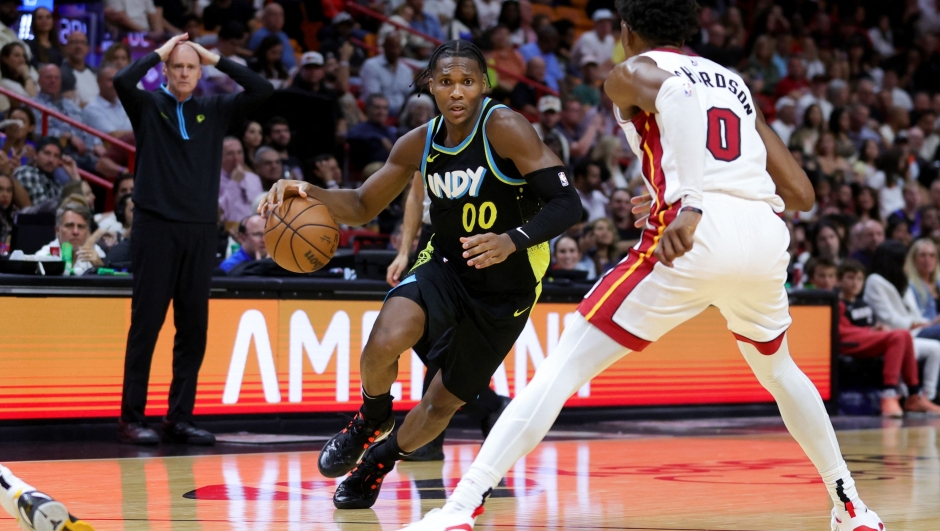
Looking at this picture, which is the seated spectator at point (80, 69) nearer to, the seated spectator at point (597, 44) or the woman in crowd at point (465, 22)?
the woman in crowd at point (465, 22)

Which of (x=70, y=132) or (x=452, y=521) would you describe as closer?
(x=452, y=521)

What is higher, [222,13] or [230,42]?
[222,13]

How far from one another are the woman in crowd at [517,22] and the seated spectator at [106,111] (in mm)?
5499

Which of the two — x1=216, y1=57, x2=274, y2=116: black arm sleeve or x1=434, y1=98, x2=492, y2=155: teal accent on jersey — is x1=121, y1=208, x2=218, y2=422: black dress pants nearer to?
→ x1=216, y1=57, x2=274, y2=116: black arm sleeve

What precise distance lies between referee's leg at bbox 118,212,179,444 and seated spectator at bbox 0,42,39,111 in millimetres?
4117

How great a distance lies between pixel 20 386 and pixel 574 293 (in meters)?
4.17

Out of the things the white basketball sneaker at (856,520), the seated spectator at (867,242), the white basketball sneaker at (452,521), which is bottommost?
the white basketball sneaker at (856,520)

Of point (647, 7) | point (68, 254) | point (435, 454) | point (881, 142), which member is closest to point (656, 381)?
point (435, 454)

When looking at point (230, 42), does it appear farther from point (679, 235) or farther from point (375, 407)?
point (679, 235)

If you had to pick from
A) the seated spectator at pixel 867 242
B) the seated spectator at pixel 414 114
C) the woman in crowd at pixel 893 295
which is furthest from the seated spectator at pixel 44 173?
the seated spectator at pixel 867 242

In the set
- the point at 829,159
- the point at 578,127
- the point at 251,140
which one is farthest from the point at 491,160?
the point at 829,159

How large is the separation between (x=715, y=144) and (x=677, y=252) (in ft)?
1.44

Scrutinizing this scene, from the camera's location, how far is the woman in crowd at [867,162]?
15.6m

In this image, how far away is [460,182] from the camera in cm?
482
